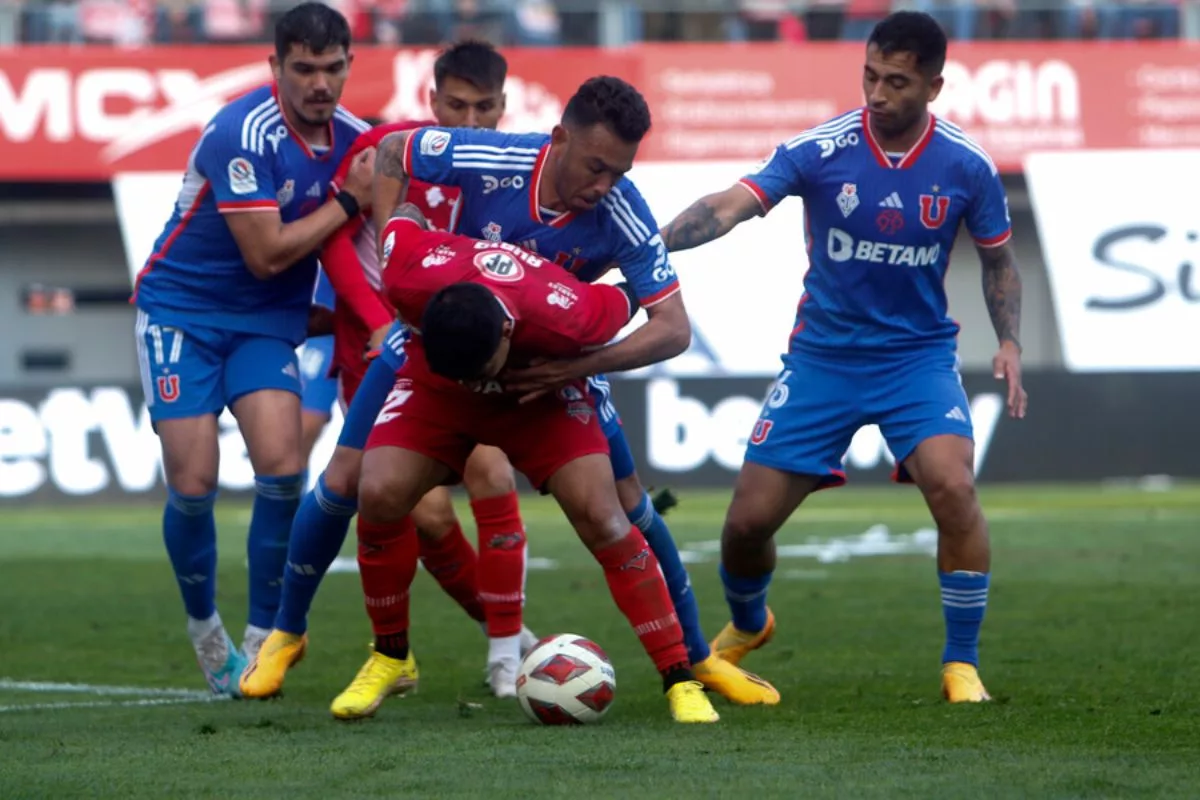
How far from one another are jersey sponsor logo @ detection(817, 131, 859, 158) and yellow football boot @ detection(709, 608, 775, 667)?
165 centimetres

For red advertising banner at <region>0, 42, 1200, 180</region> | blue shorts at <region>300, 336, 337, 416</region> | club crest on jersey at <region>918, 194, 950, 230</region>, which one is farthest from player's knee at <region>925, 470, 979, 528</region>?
red advertising banner at <region>0, 42, 1200, 180</region>

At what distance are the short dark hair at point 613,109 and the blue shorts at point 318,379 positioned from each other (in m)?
4.43

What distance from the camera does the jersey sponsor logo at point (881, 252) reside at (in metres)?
6.54

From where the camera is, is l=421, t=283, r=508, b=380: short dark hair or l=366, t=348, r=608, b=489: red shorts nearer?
l=421, t=283, r=508, b=380: short dark hair

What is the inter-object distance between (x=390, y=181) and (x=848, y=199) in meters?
1.58

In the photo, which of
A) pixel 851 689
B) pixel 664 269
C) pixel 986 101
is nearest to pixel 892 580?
pixel 851 689

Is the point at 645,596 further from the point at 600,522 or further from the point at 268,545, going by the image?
the point at 268,545

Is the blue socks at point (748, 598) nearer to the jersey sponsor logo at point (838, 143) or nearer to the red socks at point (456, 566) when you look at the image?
the red socks at point (456, 566)

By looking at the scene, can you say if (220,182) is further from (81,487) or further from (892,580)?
(81,487)

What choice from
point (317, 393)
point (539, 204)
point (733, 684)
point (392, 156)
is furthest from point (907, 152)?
point (317, 393)

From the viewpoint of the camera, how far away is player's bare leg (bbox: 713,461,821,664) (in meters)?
6.58

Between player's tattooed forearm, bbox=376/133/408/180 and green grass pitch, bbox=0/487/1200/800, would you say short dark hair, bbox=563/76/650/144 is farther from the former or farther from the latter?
green grass pitch, bbox=0/487/1200/800

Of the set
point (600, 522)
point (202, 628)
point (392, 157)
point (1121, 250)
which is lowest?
Answer: point (1121, 250)

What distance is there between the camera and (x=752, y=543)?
6656mm
